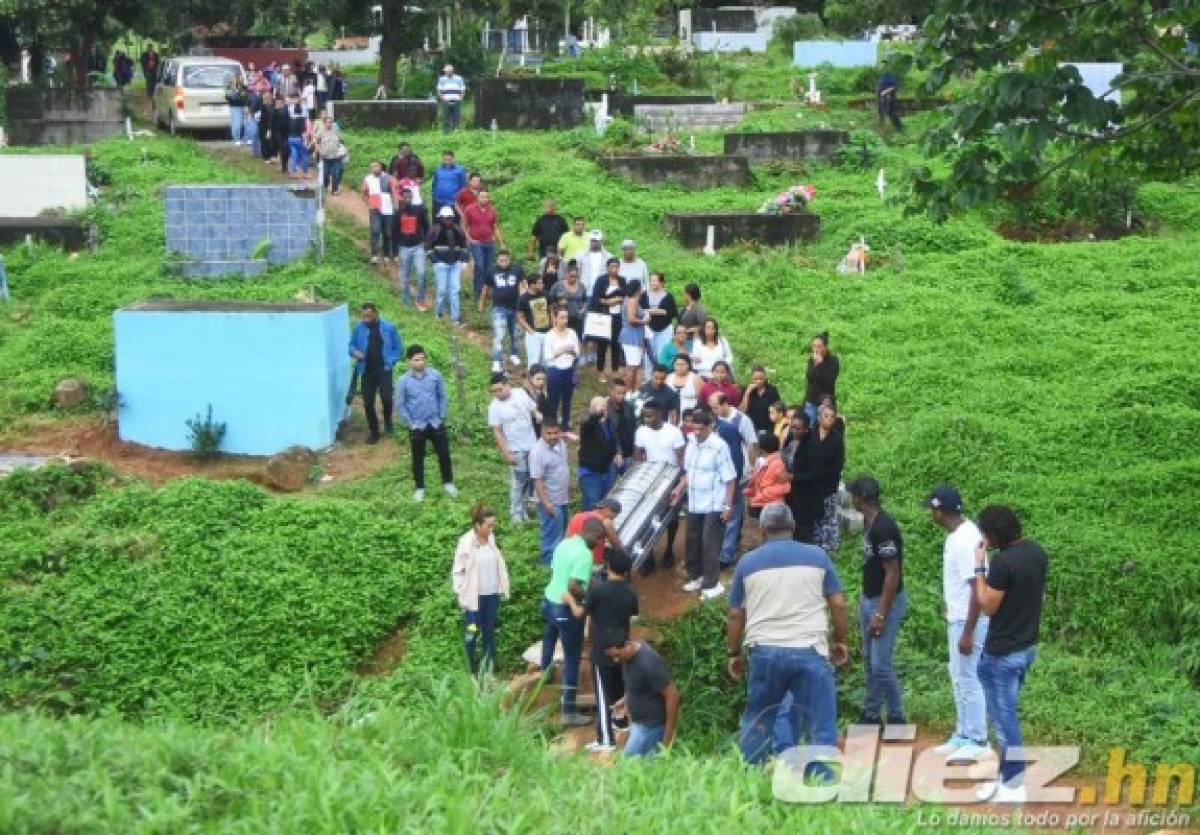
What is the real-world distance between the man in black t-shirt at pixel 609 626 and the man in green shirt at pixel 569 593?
41 cm

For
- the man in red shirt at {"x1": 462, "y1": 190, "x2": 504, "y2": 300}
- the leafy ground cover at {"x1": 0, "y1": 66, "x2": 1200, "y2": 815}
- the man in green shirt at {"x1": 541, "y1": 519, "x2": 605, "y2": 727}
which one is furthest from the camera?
the man in red shirt at {"x1": 462, "y1": 190, "x2": 504, "y2": 300}

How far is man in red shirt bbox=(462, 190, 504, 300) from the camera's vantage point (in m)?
19.6

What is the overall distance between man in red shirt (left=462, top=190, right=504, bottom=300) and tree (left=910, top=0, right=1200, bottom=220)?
650 cm

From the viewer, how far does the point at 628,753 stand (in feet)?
31.9

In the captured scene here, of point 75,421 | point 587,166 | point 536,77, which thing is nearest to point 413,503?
point 75,421

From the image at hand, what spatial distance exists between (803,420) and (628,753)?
4298 mm

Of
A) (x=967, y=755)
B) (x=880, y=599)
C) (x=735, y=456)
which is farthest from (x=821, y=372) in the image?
(x=967, y=755)

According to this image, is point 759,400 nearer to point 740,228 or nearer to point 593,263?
point 593,263

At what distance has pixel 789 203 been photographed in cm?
2359

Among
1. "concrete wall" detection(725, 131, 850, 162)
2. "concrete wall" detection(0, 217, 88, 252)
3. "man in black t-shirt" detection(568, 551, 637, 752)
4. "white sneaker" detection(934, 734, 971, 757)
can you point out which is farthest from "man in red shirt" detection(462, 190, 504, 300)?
"white sneaker" detection(934, 734, 971, 757)

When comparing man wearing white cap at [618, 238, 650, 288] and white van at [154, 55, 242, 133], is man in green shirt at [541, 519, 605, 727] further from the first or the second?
white van at [154, 55, 242, 133]

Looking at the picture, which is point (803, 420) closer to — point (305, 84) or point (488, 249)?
point (488, 249)

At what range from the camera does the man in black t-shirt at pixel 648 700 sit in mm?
9742

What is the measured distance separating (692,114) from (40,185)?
458 inches
